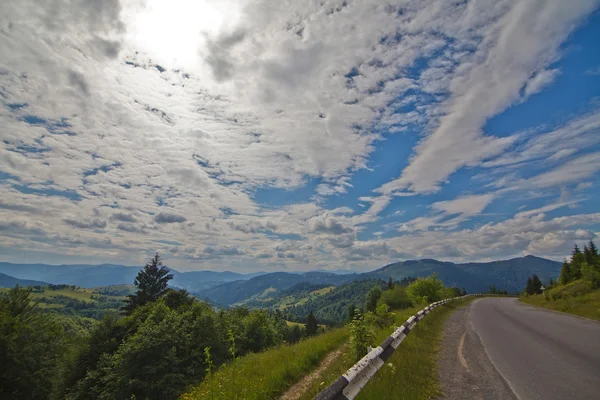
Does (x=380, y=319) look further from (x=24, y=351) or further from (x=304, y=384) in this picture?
(x=24, y=351)

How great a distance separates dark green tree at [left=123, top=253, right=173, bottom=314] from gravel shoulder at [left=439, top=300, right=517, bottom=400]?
184 ft

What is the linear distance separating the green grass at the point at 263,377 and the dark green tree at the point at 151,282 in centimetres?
5199

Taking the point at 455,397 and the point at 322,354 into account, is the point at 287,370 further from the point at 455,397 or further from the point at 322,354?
the point at 455,397

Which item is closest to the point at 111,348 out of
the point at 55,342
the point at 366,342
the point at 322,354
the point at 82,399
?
the point at 82,399

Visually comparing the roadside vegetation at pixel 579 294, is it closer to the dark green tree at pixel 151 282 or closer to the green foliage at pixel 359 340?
the green foliage at pixel 359 340

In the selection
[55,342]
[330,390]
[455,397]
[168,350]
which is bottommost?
[55,342]

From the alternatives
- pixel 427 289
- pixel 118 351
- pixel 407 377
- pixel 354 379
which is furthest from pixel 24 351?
pixel 427 289

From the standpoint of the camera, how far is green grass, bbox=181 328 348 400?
675 cm

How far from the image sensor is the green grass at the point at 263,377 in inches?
266

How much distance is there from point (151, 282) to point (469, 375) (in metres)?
62.0

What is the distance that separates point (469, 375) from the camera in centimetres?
681

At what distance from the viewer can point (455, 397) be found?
5500 millimetres

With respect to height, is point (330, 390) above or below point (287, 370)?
above

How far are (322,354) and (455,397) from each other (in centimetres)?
→ 692
